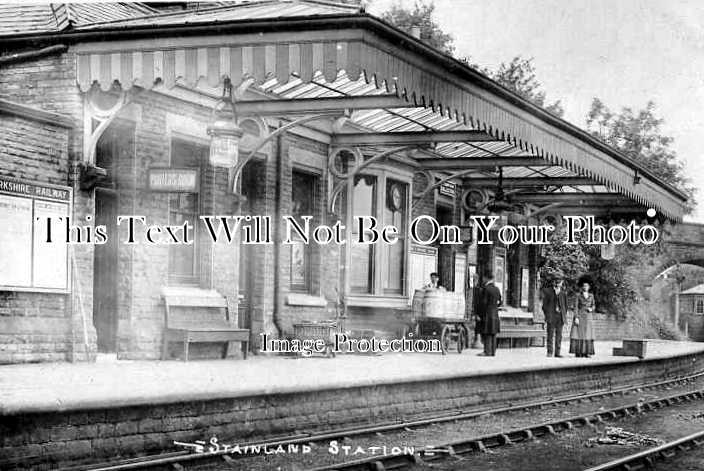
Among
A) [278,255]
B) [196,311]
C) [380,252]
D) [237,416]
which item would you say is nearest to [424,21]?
[380,252]

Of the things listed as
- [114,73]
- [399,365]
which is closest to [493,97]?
[399,365]

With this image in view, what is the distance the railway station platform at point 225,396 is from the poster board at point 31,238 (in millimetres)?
894

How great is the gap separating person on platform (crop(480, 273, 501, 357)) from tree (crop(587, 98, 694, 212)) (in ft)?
53.4

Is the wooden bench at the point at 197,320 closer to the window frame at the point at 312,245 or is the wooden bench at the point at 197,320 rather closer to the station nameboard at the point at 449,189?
the window frame at the point at 312,245

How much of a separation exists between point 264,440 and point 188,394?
1.10 meters

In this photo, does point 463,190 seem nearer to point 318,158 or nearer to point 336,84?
point 318,158

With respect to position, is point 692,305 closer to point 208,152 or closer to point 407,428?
point 208,152

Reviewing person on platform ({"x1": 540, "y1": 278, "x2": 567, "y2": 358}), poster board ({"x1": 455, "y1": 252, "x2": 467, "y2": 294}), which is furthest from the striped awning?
poster board ({"x1": 455, "y1": 252, "x2": 467, "y2": 294})

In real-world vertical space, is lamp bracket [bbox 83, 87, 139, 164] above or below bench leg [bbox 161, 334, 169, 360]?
above

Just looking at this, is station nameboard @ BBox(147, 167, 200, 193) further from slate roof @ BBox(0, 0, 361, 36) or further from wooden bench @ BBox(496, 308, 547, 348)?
wooden bench @ BBox(496, 308, 547, 348)

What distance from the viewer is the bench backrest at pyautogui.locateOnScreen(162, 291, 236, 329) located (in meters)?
13.1

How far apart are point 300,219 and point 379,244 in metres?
1.92

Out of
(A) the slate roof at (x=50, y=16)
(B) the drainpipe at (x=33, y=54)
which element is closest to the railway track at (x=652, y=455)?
(B) the drainpipe at (x=33, y=54)

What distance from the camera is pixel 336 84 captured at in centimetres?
1381
